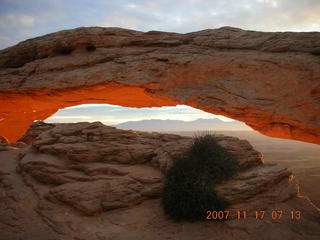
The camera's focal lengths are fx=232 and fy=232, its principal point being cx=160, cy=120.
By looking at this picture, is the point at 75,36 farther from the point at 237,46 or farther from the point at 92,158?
the point at 237,46

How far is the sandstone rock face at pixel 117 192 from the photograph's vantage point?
690 cm

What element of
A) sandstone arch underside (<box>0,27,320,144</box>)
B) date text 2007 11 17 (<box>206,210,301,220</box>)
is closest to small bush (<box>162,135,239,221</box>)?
date text 2007 11 17 (<box>206,210,301,220</box>)

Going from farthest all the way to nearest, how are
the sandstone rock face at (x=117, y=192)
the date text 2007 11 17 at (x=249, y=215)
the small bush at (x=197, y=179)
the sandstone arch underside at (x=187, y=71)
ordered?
the sandstone arch underside at (x=187, y=71)
the small bush at (x=197, y=179)
the date text 2007 11 17 at (x=249, y=215)
the sandstone rock face at (x=117, y=192)

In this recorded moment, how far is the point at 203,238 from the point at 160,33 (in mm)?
7647

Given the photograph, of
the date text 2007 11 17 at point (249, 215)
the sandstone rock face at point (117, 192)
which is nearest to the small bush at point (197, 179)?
the date text 2007 11 17 at point (249, 215)

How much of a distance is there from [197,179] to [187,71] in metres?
3.93

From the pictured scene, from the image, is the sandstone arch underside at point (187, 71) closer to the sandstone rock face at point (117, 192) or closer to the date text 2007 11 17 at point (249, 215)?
the sandstone rock face at point (117, 192)

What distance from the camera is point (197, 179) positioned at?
8.05 m

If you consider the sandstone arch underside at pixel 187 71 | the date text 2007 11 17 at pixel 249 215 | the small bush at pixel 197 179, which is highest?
the sandstone arch underside at pixel 187 71

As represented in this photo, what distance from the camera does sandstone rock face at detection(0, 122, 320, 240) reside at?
6.90 meters

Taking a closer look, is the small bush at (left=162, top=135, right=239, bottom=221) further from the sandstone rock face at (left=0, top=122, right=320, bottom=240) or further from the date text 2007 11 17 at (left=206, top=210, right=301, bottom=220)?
the sandstone rock face at (left=0, top=122, right=320, bottom=240)

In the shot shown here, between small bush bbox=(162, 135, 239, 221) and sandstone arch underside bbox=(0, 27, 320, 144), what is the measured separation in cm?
164

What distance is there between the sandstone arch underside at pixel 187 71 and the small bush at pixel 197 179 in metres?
1.64

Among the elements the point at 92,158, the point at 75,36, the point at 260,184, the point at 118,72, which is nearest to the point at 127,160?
the point at 92,158
